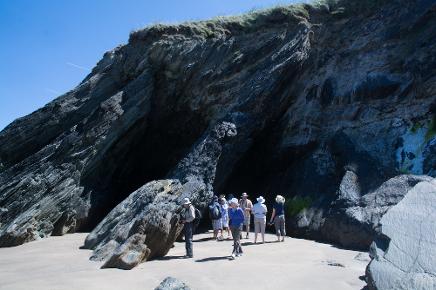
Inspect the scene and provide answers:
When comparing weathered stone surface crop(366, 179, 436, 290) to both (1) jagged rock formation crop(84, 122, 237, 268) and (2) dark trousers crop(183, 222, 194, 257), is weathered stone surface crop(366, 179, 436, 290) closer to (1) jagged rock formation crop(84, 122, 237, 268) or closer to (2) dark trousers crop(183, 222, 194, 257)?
(2) dark trousers crop(183, 222, 194, 257)

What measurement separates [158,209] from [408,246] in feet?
23.7

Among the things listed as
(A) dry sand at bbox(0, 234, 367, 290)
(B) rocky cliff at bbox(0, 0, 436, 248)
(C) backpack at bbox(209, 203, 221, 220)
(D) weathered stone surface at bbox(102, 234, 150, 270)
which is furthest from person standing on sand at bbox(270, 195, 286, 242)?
(D) weathered stone surface at bbox(102, 234, 150, 270)

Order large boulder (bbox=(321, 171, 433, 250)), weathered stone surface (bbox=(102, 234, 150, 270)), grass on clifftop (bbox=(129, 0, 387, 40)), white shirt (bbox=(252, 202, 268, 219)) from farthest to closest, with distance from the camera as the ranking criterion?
grass on clifftop (bbox=(129, 0, 387, 40)), white shirt (bbox=(252, 202, 268, 219)), large boulder (bbox=(321, 171, 433, 250)), weathered stone surface (bbox=(102, 234, 150, 270))

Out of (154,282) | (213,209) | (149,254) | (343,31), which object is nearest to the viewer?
(154,282)

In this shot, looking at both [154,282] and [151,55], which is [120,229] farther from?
[151,55]

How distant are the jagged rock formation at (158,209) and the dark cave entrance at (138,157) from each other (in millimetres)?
3788

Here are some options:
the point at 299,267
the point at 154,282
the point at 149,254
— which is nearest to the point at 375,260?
the point at 299,267

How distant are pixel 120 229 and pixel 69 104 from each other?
385 inches

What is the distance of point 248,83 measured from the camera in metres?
20.5

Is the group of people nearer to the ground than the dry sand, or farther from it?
farther from it

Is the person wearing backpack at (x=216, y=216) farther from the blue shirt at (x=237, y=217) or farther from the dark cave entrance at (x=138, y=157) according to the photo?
the dark cave entrance at (x=138, y=157)

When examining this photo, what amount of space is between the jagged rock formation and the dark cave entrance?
379 centimetres

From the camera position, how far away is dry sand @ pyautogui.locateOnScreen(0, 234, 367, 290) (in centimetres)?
952

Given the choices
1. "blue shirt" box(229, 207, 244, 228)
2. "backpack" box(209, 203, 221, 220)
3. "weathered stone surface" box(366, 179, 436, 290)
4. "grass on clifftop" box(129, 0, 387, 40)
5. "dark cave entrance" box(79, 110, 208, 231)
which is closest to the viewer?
"weathered stone surface" box(366, 179, 436, 290)
